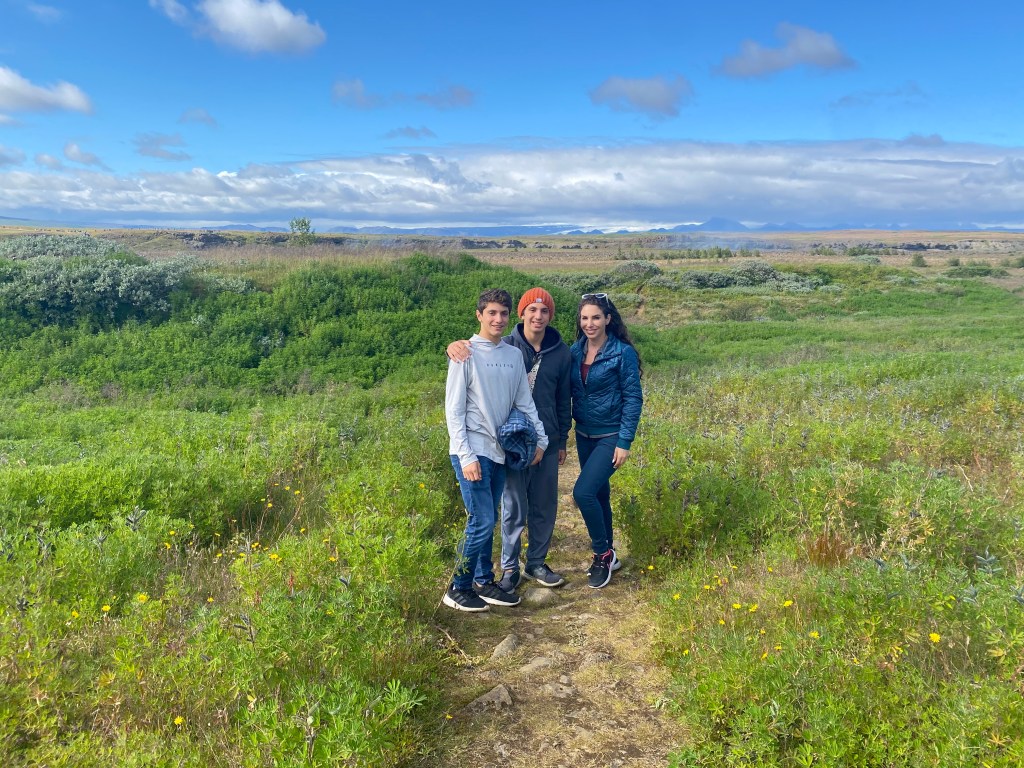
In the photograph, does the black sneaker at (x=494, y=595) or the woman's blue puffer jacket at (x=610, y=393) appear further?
the woman's blue puffer jacket at (x=610, y=393)

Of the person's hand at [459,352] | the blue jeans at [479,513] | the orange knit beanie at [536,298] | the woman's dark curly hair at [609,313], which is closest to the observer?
the person's hand at [459,352]

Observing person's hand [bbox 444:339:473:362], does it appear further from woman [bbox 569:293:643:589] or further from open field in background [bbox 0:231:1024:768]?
open field in background [bbox 0:231:1024:768]

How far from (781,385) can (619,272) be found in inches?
864

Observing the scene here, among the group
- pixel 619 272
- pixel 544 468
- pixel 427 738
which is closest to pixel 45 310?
pixel 544 468

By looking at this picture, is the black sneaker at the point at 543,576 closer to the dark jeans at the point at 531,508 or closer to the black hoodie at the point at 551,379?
the dark jeans at the point at 531,508

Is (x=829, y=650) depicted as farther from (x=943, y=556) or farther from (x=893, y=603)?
(x=943, y=556)

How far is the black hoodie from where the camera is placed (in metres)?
4.02

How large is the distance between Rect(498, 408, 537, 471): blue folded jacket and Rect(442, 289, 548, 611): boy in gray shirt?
0.03m

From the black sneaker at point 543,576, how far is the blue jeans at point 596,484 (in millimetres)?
320

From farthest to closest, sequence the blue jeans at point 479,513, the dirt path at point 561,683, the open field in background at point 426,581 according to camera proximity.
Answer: the blue jeans at point 479,513 < the dirt path at point 561,683 < the open field in background at point 426,581

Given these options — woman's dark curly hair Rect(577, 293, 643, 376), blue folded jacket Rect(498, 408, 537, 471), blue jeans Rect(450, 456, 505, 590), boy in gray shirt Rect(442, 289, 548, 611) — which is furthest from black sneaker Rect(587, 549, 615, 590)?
woman's dark curly hair Rect(577, 293, 643, 376)

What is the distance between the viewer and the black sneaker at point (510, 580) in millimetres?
4020

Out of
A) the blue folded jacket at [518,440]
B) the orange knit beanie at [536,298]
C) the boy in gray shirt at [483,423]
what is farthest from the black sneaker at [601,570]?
the orange knit beanie at [536,298]

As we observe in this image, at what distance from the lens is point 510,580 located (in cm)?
407
